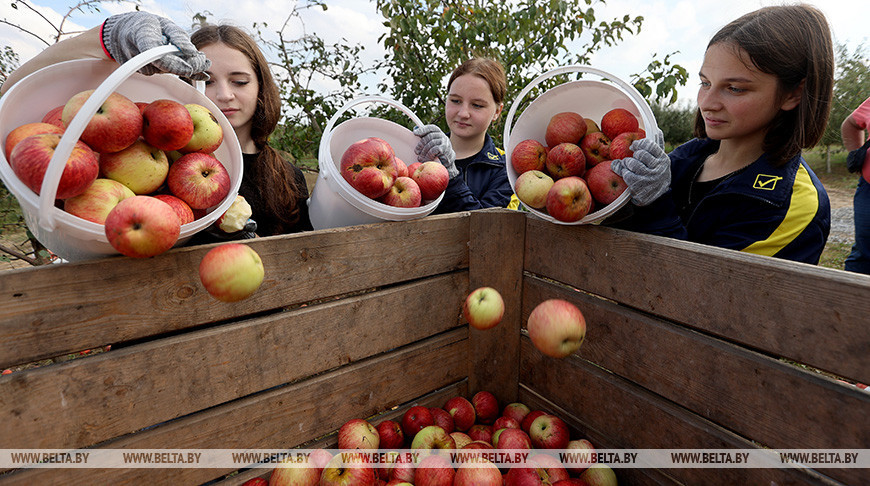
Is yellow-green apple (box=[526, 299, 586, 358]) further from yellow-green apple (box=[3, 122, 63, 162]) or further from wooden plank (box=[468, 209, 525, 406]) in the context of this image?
yellow-green apple (box=[3, 122, 63, 162])

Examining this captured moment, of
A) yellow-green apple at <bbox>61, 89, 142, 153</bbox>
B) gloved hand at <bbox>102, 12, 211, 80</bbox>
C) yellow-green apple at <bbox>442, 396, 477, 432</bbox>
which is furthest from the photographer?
yellow-green apple at <bbox>442, 396, 477, 432</bbox>

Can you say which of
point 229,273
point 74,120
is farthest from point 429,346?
point 74,120

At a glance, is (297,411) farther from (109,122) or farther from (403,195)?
(109,122)

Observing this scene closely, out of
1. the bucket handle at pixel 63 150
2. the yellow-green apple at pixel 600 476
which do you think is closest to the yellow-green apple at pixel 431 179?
the bucket handle at pixel 63 150

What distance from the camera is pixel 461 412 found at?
6.49 feet

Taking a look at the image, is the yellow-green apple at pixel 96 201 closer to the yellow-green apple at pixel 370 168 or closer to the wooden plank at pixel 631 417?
the yellow-green apple at pixel 370 168

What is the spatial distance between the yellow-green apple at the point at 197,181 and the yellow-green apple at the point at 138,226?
16 centimetres

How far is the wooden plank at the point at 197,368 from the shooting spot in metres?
1.18

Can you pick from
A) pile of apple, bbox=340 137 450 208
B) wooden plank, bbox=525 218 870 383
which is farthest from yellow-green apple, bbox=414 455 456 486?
pile of apple, bbox=340 137 450 208

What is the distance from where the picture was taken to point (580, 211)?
1604 millimetres

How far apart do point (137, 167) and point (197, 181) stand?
152 millimetres

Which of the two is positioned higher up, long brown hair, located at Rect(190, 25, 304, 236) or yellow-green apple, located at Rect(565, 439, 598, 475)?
long brown hair, located at Rect(190, 25, 304, 236)

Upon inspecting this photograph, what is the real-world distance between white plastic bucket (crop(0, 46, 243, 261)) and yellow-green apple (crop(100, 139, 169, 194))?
0.17 meters

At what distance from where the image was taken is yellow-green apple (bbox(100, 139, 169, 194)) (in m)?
1.21
